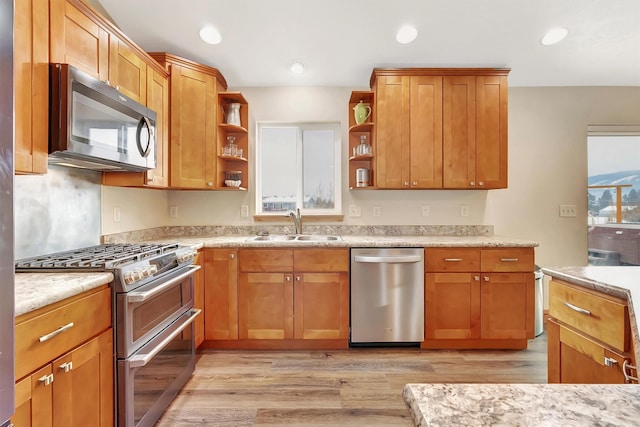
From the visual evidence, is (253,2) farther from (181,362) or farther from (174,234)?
(181,362)

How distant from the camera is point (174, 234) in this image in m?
3.12

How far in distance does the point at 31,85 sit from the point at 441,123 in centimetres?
277

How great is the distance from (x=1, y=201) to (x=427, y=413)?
3.47ft

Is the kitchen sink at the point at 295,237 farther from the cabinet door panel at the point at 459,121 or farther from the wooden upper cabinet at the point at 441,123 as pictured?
the cabinet door panel at the point at 459,121

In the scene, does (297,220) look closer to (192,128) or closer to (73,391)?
(192,128)

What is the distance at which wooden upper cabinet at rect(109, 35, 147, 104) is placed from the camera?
1.92 metres

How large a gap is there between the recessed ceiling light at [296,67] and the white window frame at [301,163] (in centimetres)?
51

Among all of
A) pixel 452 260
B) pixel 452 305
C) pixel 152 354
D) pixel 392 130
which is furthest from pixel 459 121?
pixel 152 354

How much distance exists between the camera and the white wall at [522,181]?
3160mm

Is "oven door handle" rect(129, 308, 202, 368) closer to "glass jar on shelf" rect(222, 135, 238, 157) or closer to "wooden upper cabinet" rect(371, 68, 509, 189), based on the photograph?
"glass jar on shelf" rect(222, 135, 238, 157)

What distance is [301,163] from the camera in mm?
3279

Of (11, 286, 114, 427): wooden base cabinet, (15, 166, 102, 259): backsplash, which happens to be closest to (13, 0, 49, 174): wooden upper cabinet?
(15, 166, 102, 259): backsplash

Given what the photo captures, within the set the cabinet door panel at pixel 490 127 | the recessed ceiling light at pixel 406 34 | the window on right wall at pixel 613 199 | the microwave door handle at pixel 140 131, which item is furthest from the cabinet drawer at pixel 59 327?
the window on right wall at pixel 613 199

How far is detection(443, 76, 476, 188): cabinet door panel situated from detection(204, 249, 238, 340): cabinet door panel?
210 centimetres
